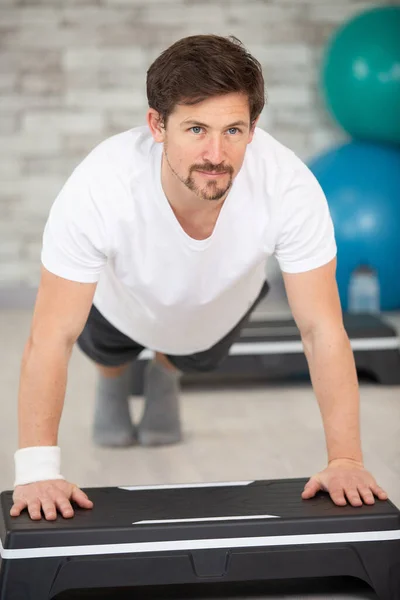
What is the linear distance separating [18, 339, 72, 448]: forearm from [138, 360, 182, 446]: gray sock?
0.83 metres

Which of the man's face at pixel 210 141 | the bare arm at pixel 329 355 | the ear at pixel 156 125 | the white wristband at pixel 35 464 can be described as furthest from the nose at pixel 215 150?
the white wristband at pixel 35 464

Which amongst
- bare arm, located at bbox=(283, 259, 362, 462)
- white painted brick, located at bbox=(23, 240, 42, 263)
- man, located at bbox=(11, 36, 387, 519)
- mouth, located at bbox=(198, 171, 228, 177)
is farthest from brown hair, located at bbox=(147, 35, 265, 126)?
white painted brick, located at bbox=(23, 240, 42, 263)

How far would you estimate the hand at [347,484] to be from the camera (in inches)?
65.4

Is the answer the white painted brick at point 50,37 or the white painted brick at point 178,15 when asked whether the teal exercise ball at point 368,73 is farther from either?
the white painted brick at point 50,37

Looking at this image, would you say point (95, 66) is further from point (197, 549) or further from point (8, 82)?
point (197, 549)

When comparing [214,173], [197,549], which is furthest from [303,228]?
[197,549]

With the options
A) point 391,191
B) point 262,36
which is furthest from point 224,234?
point 262,36

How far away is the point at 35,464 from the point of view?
163 cm

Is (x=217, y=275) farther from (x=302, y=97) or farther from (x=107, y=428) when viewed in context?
(x=302, y=97)

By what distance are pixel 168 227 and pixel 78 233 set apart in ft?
0.59

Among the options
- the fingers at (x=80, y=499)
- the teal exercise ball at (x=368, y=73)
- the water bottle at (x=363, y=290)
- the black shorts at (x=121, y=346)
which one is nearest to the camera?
the fingers at (x=80, y=499)

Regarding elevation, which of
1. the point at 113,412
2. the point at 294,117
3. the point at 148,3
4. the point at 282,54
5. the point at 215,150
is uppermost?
the point at 148,3

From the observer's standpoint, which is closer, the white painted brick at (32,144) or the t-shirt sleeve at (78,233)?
the t-shirt sleeve at (78,233)

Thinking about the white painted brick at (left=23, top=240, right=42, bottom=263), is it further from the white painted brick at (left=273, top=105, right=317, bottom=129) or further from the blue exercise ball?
the blue exercise ball
